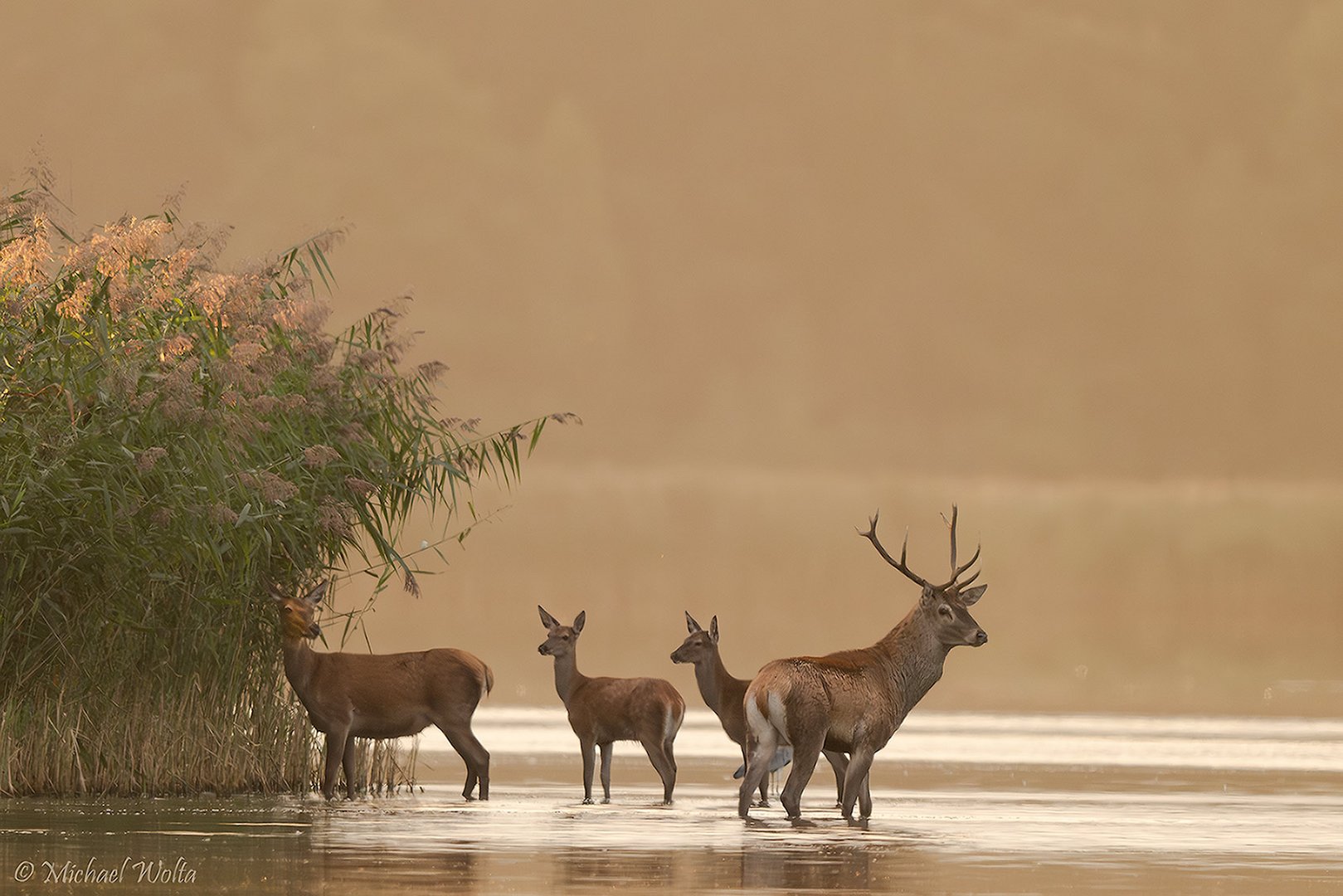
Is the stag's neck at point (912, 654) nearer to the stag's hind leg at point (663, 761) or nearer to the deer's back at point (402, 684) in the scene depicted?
the stag's hind leg at point (663, 761)

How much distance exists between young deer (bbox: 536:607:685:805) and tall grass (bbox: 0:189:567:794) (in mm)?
1952

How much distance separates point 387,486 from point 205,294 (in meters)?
2.55

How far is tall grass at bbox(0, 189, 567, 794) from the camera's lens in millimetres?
18984

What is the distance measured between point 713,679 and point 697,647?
33 cm

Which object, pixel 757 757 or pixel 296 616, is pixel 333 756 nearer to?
pixel 296 616

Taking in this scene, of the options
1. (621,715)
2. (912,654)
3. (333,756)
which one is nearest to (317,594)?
(333,756)

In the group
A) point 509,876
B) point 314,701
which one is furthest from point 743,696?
point 509,876

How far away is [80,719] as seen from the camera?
19.3 metres

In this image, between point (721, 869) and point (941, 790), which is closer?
point (721, 869)

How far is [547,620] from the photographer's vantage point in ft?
72.0

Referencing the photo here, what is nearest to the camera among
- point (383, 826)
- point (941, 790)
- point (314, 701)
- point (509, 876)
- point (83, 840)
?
point (509, 876)

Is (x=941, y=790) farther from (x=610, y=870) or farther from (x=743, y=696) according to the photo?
(x=610, y=870)

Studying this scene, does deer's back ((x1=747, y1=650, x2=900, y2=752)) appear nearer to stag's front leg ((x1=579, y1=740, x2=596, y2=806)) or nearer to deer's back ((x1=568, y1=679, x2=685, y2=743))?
deer's back ((x1=568, y1=679, x2=685, y2=743))

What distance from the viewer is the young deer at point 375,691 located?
1991 cm
